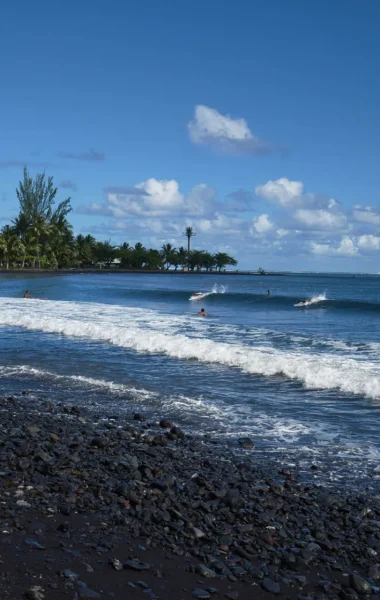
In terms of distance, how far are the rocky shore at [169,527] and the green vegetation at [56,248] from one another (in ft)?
329

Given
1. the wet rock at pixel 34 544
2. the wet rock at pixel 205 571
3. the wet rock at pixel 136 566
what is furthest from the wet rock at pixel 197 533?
the wet rock at pixel 34 544

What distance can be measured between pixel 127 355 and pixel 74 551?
476 inches

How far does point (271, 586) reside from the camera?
4.45 m

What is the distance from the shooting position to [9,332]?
2195 cm

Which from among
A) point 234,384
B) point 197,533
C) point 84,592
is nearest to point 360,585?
point 197,533

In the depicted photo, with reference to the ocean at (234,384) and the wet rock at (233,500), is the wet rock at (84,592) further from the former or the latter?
the ocean at (234,384)

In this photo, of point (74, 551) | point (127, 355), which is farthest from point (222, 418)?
point (127, 355)

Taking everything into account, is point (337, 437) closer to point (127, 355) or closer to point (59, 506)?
point (59, 506)

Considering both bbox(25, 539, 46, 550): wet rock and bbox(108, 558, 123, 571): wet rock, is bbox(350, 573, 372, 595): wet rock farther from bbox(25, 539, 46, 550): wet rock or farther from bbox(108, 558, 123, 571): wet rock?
bbox(25, 539, 46, 550): wet rock

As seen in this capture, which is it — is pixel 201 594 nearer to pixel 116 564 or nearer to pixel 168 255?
pixel 116 564

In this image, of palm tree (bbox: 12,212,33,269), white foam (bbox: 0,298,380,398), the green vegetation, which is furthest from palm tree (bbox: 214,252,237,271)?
white foam (bbox: 0,298,380,398)

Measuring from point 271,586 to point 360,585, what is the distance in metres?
0.69

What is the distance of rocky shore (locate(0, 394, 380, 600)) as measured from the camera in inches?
174

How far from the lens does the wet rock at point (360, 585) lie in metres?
4.44
